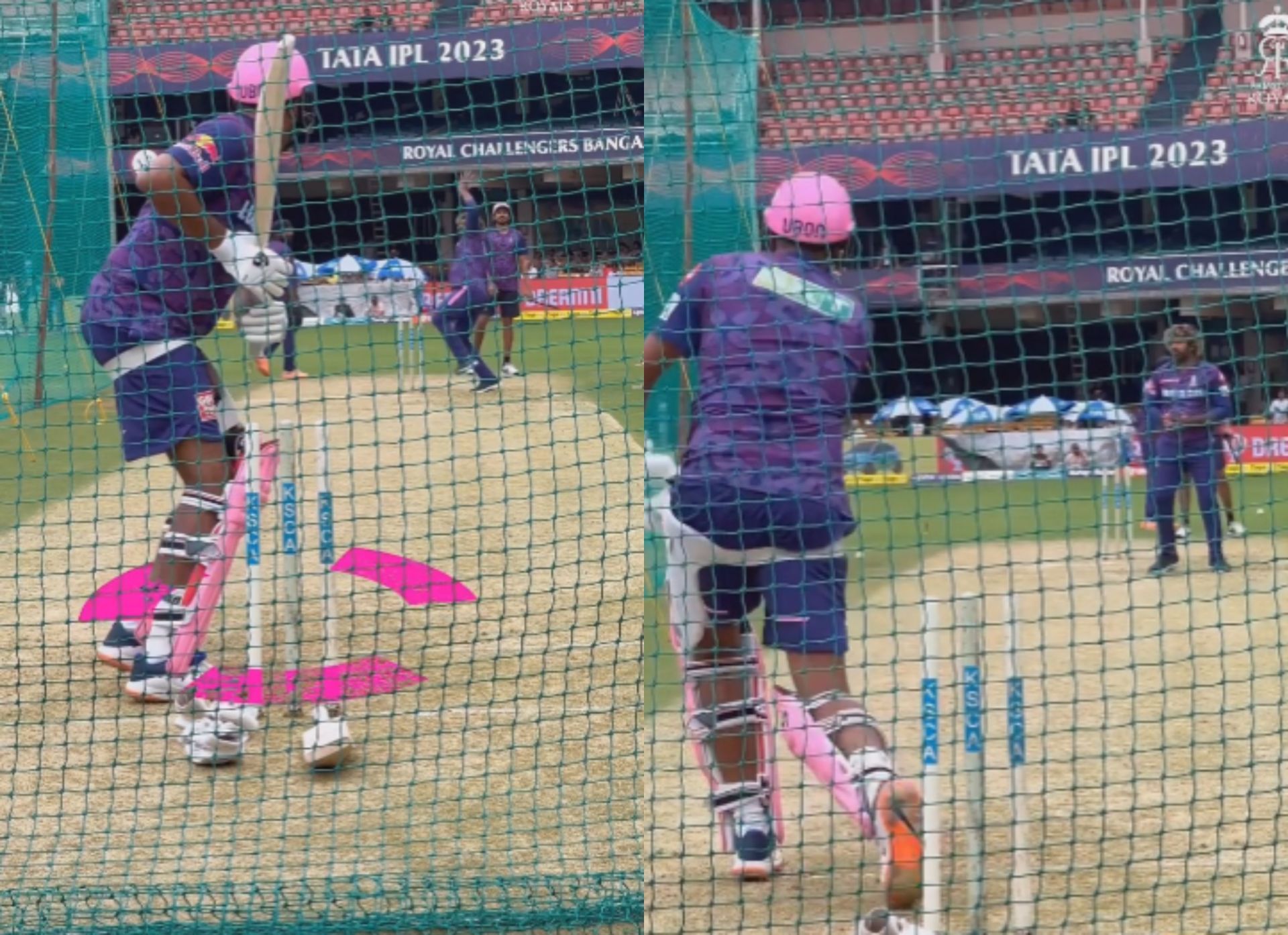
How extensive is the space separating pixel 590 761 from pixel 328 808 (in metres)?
0.72

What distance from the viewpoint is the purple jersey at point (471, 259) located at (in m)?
8.78

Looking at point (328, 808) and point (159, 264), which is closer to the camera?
point (328, 808)

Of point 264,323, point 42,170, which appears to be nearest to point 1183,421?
point 264,323

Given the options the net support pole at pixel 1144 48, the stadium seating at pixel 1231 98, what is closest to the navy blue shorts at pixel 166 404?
the net support pole at pixel 1144 48

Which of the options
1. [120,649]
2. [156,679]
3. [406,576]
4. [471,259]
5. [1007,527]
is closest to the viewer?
[156,679]

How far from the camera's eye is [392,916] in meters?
4.27

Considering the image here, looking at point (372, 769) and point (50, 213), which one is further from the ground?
point (50, 213)

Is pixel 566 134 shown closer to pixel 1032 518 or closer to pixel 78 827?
pixel 78 827

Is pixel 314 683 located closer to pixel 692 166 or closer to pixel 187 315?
pixel 187 315

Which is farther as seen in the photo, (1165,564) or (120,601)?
(1165,564)

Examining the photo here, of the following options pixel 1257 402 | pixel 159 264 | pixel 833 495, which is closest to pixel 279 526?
pixel 159 264

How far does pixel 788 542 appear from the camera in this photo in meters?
4.25

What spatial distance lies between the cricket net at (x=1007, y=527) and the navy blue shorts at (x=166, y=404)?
4.69 feet

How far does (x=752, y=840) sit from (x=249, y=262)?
83.2 inches
